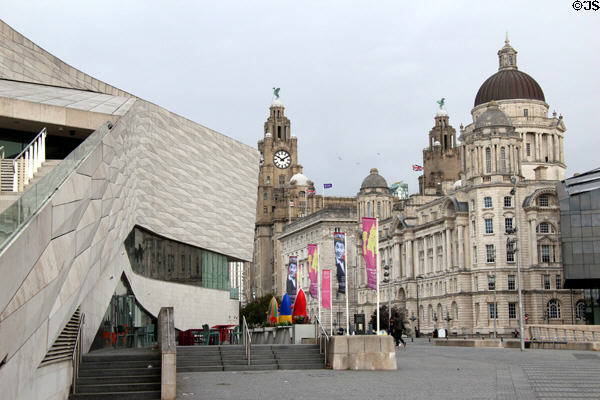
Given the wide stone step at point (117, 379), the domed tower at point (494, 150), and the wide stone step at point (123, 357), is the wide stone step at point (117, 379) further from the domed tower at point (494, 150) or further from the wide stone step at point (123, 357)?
the domed tower at point (494, 150)

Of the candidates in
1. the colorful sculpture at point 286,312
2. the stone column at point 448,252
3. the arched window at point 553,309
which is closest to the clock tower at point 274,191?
the stone column at point 448,252

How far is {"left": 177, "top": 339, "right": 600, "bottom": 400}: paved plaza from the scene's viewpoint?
18.6 meters

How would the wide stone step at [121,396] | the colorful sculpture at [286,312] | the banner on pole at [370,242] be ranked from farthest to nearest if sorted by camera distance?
the colorful sculpture at [286,312] < the banner on pole at [370,242] < the wide stone step at [121,396]

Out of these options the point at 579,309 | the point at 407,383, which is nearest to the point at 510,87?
the point at 579,309

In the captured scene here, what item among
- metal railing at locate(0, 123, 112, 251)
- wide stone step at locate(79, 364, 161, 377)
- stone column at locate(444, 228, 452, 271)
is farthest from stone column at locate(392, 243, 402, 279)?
metal railing at locate(0, 123, 112, 251)

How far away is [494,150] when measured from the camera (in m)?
89.6

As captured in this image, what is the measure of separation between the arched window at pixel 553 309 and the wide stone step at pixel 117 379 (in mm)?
74349

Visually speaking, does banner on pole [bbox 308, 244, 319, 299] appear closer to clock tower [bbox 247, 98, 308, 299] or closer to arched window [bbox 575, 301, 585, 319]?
arched window [bbox 575, 301, 585, 319]

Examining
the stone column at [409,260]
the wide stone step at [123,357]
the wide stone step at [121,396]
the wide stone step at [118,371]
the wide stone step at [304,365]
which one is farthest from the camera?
the stone column at [409,260]

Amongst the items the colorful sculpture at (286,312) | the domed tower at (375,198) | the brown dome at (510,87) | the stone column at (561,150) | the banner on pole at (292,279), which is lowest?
the colorful sculpture at (286,312)

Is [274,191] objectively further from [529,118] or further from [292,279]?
[292,279]

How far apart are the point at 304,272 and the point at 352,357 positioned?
380 feet

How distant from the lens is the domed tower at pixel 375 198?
390 ft

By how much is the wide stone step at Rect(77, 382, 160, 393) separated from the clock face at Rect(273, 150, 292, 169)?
489 ft
